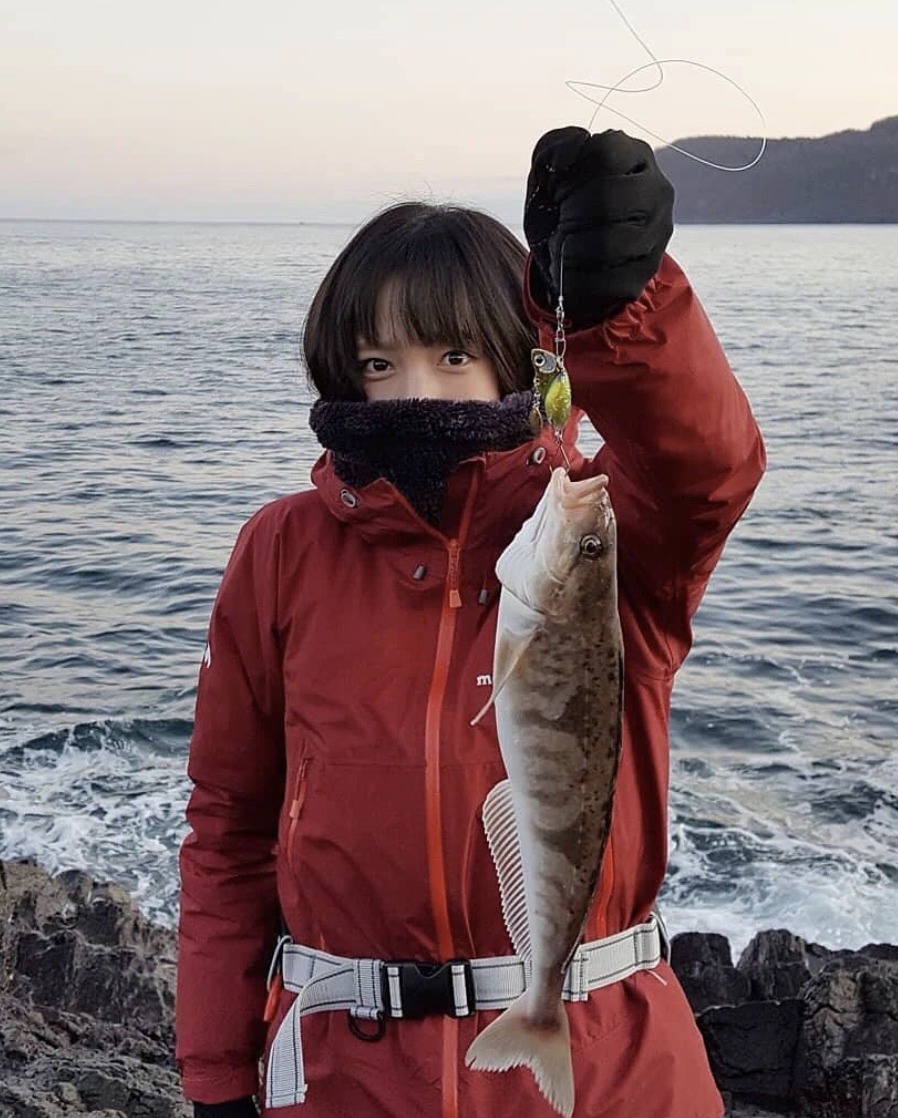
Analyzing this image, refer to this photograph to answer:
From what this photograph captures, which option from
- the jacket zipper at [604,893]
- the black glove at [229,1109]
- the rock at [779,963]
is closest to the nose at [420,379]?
the jacket zipper at [604,893]

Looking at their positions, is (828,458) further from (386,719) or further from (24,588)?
(386,719)

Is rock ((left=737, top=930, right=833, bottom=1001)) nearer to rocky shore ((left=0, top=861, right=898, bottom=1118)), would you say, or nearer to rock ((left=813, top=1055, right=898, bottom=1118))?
rocky shore ((left=0, top=861, right=898, bottom=1118))

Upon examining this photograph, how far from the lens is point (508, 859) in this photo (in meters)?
2.48

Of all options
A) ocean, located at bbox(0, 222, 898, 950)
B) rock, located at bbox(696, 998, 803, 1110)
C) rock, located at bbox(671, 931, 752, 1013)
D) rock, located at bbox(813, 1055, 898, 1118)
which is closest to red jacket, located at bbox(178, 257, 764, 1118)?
ocean, located at bbox(0, 222, 898, 950)

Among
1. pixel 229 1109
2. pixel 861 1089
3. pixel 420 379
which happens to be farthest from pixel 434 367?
pixel 861 1089

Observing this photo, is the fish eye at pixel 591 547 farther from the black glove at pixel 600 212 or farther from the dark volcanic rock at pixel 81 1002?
the dark volcanic rock at pixel 81 1002

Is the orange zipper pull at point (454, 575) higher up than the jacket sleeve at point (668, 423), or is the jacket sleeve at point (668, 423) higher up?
the jacket sleeve at point (668, 423)

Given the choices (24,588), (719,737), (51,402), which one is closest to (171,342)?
(51,402)

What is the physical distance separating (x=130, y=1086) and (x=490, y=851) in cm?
345

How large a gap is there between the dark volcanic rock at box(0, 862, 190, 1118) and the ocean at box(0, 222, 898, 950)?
0.93 meters

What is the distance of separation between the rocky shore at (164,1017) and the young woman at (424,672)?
2604 mm

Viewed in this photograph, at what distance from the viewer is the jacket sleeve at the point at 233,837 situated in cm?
285

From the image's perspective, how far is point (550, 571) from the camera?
89.0 inches

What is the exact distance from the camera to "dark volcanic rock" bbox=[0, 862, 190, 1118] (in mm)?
5199
